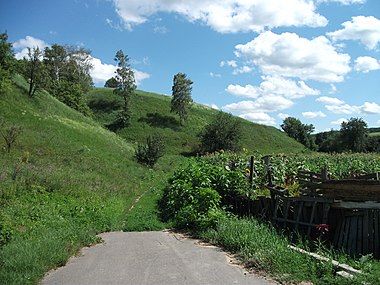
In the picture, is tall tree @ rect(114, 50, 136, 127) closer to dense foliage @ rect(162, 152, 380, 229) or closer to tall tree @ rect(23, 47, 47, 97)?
tall tree @ rect(23, 47, 47, 97)

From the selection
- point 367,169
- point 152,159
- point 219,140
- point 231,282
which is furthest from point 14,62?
point 231,282

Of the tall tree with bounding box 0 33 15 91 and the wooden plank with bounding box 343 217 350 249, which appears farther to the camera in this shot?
the tall tree with bounding box 0 33 15 91

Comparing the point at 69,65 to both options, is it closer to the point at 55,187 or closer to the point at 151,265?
the point at 55,187

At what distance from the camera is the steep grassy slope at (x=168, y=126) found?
64.2 meters

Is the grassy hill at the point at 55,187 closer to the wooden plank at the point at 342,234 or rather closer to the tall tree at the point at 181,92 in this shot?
the wooden plank at the point at 342,234

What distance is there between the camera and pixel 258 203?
11.5 m

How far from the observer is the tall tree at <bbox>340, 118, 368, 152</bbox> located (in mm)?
80875

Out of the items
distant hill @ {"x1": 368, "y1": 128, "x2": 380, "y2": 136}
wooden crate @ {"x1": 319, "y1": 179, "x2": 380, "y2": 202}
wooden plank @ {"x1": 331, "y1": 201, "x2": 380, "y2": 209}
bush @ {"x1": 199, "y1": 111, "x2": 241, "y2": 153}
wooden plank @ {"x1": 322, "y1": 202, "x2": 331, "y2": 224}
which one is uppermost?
distant hill @ {"x1": 368, "y1": 128, "x2": 380, "y2": 136}

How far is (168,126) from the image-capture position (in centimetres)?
7050

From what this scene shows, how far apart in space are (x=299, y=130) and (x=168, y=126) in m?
53.5

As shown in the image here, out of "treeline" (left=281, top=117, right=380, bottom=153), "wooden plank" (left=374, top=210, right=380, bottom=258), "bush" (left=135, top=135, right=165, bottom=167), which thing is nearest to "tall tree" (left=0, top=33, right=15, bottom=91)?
"bush" (left=135, top=135, right=165, bottom=167)

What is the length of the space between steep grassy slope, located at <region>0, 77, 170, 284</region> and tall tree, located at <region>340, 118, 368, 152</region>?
6291cm

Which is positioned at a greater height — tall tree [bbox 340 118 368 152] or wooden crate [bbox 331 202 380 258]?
tall tree [bbox 340 118 368 152]

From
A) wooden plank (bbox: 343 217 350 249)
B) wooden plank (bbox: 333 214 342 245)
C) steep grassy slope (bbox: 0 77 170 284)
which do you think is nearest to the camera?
steep grassy slope (bbox: 0 77 170 284)
